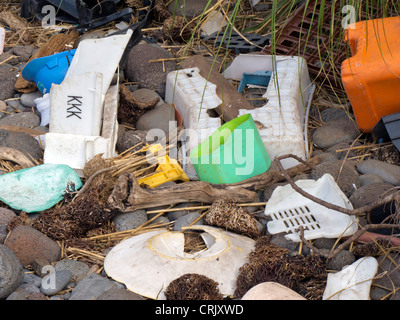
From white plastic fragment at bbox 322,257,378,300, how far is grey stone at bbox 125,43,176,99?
1.75 meters

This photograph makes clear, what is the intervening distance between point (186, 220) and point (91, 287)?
578 mm

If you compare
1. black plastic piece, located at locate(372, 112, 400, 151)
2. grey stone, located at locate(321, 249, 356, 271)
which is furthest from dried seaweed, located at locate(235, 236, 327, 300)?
black plastic piece, located at locate(372, 112, 400, 151)

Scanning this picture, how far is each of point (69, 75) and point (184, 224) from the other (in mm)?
1281

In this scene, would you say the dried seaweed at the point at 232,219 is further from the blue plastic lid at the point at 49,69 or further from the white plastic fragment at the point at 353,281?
the blue plastic lid at the point at 49,69

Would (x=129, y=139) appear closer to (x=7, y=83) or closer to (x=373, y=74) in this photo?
(x=7, y=83)

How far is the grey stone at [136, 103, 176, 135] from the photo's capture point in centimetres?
319

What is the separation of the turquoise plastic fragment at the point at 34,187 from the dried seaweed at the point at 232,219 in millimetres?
673

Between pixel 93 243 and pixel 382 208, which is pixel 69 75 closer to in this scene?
pixel 93 243

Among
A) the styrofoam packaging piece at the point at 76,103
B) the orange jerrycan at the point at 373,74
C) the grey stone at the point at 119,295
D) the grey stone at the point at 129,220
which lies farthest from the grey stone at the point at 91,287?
the orange jerrycan at the point at 373,74

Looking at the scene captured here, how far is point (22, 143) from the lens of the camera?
2982 mm

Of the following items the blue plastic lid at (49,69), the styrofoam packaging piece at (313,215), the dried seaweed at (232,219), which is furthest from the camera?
the blue plastic lid at (49,69)

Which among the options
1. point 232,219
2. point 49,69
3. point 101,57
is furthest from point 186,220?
point 49,69

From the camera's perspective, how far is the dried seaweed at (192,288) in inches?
80.5

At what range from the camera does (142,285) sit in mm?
2166
